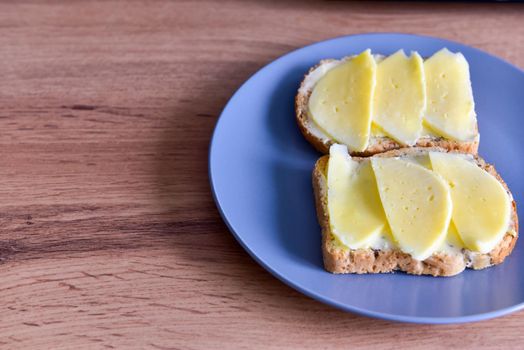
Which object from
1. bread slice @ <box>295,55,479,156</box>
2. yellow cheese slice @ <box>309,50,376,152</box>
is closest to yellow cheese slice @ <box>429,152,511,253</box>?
bread slice @ <box>295,55,479,156</box>

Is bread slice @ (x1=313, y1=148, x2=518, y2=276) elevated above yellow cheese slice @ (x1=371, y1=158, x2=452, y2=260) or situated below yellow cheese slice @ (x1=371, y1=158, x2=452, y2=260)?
below

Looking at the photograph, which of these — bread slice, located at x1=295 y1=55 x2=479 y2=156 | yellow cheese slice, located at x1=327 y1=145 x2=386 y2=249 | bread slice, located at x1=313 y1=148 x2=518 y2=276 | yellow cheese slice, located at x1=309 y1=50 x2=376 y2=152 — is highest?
yellow cheese slice, located at x1=309 y1=50 x2=376 y2=152

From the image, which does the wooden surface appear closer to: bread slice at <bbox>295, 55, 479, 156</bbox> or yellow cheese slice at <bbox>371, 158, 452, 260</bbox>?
yellow cheese slice at <bbox>371, 158, 452, 260</bbox>

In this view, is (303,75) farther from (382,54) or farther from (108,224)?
(108,224)

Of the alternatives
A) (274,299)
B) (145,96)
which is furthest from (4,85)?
(274,299)

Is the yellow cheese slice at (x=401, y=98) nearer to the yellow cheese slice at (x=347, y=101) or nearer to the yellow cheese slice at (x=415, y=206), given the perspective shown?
the yellow cheese slice at (x=347, y=101)

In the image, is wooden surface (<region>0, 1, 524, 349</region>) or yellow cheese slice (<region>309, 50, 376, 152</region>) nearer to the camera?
wooden surface (<region>0, 1, 524, 349</region>)

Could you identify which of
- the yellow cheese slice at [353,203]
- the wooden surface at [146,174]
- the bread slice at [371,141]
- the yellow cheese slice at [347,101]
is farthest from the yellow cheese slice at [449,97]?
the wooden surface at [146,174]

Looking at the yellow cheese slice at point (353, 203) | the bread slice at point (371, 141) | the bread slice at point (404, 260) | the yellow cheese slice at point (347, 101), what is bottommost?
the bread slice at point (404, 260)
